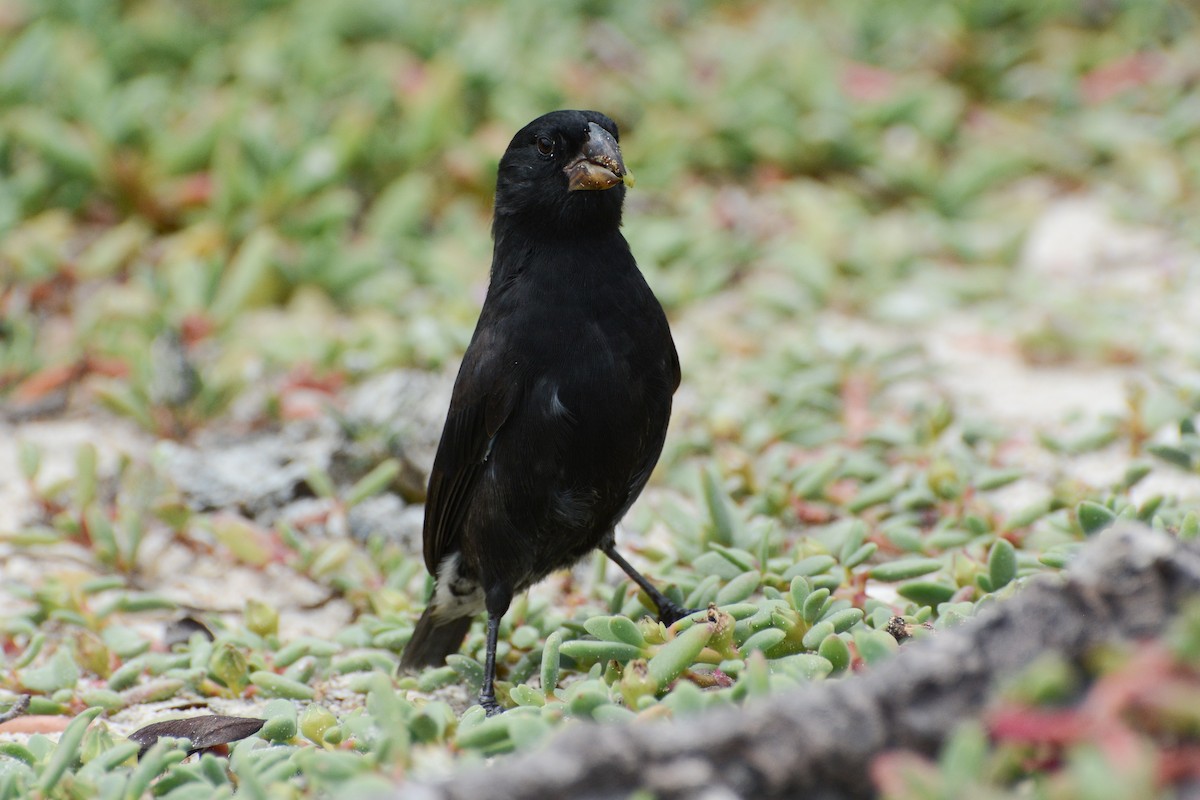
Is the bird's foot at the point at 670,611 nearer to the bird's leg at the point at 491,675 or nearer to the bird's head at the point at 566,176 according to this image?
the bird's leg at the point at 491,675

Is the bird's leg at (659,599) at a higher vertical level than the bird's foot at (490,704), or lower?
higher

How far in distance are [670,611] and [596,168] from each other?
3.88 ft

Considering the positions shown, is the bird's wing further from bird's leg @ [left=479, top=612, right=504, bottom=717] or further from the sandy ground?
the sandy ground

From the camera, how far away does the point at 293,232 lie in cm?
564

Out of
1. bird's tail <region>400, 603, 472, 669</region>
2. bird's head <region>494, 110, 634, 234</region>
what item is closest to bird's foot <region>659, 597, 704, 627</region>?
bird's tail <region>400, 603, 472, 669</region>

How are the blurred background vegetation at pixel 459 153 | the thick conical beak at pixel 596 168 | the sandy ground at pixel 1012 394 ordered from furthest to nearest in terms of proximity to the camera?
the blurred background vegetation at pixel 459 153 → the sandy ground at pixel 1012 394 → the thick conical beak at pixel 596 168

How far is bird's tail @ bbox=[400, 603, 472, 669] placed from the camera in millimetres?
3488

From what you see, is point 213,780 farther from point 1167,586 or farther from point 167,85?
point 167,85

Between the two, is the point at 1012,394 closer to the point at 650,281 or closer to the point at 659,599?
the point at 650,281

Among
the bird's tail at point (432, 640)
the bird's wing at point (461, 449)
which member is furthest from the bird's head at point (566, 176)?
the bird's tail at point (432, 640)

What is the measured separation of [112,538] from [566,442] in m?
1.72

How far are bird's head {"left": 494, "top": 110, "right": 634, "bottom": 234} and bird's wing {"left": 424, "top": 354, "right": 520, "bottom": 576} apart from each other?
43 centimetres

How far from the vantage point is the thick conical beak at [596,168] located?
320 centimetres

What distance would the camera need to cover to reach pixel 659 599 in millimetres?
3465
